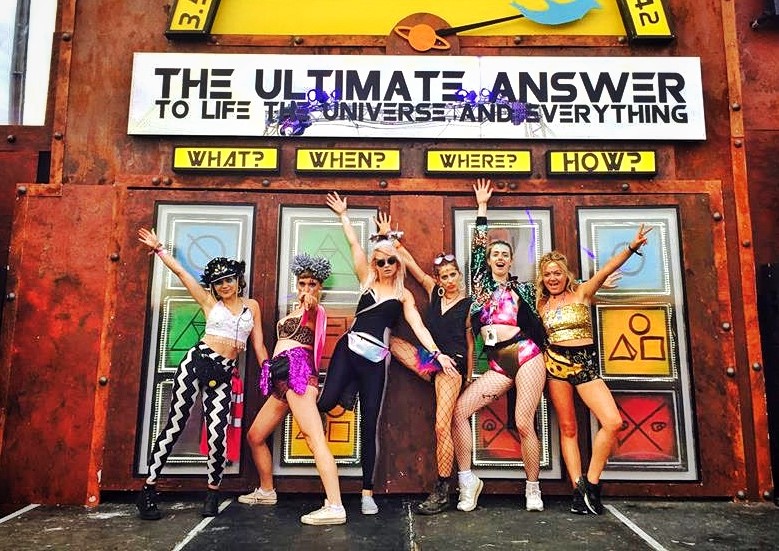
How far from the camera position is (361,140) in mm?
5781

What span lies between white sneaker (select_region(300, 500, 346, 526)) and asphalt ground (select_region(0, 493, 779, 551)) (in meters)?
0.05

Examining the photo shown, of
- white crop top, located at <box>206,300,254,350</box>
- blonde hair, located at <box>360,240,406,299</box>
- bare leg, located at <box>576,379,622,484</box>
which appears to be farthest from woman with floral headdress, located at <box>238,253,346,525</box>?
bare leg, located at <box>576,379,622,484</box>

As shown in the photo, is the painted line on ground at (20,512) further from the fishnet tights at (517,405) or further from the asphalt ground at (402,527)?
the fishnet tights at (517,405)

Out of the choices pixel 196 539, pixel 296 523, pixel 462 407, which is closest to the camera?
pixel 196 539

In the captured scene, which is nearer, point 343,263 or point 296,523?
point 296,523

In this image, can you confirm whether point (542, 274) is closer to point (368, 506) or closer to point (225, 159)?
point (368, 506)

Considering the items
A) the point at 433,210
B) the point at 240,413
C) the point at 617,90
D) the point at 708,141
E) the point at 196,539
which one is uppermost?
the point at 617,90

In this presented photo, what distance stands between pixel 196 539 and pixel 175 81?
13.2 feet

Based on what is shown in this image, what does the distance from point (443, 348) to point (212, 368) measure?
1837 mm

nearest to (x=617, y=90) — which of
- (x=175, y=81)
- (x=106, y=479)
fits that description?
(x=175, y=81)

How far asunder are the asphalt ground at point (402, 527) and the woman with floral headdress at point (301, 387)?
18 cm

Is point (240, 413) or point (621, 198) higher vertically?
point (621, 198)

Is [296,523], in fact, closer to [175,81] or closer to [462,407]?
[462,407]

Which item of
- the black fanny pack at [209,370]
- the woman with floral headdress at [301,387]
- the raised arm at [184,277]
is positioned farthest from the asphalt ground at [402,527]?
the raised arm at [184,277]
